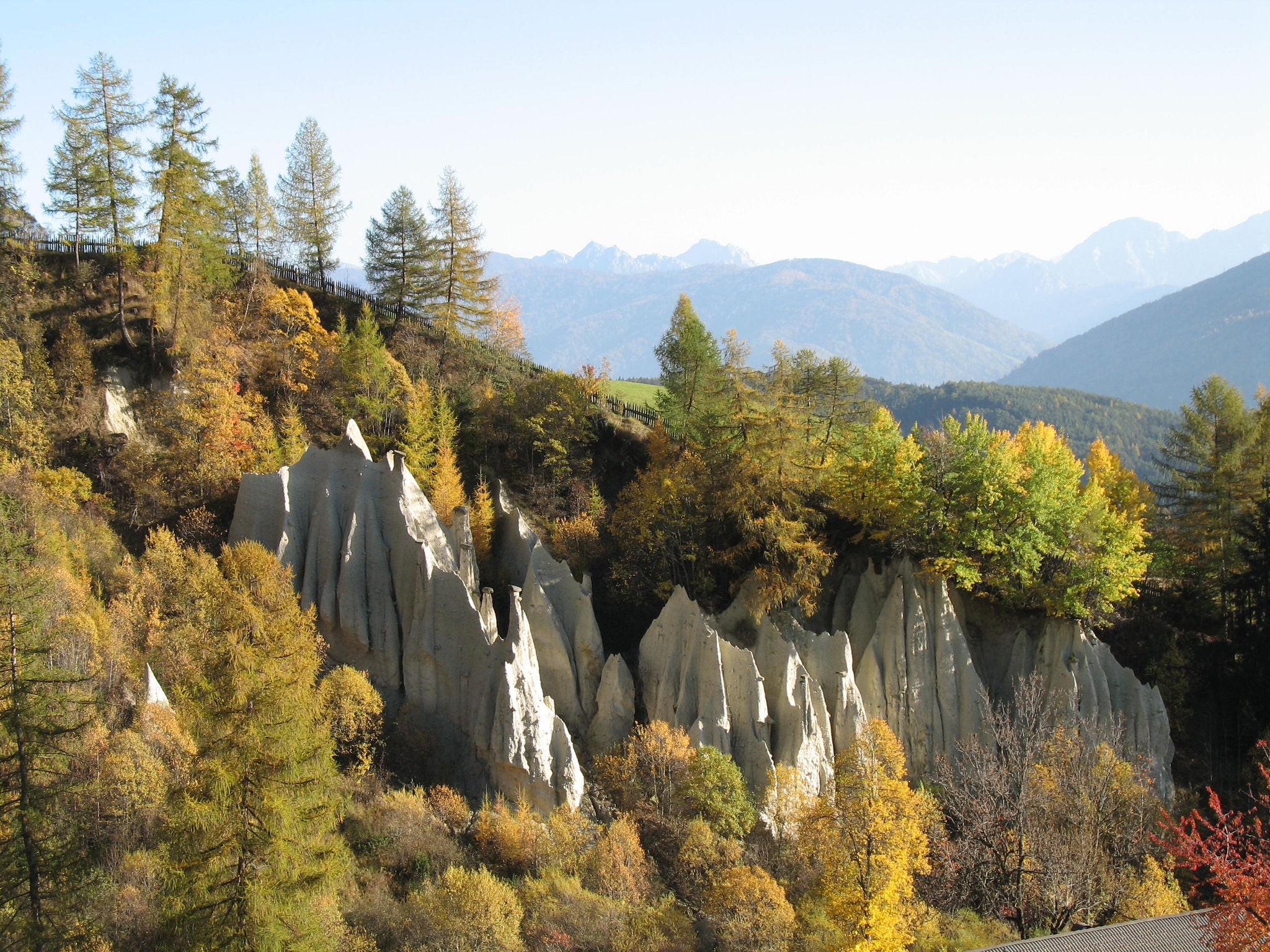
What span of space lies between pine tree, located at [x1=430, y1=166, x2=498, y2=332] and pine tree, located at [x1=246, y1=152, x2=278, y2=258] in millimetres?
Result: 12490

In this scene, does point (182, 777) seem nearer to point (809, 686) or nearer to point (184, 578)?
point (184, 578)

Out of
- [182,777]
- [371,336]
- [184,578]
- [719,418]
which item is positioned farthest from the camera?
[371,336]

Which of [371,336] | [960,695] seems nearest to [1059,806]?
[960,695]

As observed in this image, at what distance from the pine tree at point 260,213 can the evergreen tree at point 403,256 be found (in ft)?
25.7

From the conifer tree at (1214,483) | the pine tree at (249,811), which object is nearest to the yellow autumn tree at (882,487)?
the conifer tree at (1214,483)

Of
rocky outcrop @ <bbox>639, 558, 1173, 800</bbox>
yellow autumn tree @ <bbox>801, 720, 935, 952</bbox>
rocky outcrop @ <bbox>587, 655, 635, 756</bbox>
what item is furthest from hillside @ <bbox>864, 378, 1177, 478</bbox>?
yellow autumn tree @ <bbox>801, 720, 935, 952</bbox>

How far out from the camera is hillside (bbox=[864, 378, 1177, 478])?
132 m

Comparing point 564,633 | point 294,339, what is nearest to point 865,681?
point 564,633

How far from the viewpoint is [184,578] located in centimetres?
2908

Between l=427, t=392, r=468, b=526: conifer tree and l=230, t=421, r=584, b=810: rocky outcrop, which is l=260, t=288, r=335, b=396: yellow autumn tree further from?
l=230, t=421, r=584, b=810: rocky outcrop

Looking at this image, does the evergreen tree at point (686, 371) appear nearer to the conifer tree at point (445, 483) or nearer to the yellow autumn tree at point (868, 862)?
the conifer tree at point (445, 483)

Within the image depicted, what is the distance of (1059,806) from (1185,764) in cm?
1016

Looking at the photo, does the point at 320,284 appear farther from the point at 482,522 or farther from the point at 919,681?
the point at 919,681

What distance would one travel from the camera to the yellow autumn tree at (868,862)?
2236 centimetres
